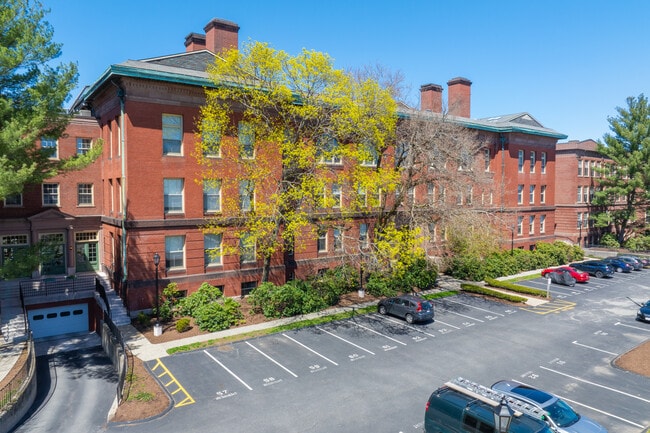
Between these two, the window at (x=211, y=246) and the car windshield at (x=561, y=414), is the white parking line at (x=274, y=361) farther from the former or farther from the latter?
the car windshield at (x=561, y=414)

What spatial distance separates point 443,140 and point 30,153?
78.2 feet

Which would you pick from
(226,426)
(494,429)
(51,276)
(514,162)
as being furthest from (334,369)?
(514,162)

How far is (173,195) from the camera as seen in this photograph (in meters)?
28.0

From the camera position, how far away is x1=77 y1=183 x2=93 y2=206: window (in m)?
33.3

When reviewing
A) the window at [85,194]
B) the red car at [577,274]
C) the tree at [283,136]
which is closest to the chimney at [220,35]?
the tree at [283,136]

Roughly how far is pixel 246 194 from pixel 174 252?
5856 mm

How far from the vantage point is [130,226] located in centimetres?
2627

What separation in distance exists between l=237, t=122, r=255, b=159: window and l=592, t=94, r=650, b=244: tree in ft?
163

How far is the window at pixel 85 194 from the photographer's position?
109 feet

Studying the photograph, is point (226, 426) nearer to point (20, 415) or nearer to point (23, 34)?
point (20, 415)

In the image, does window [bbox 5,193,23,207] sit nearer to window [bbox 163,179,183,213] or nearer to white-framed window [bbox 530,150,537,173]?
window [bbox 163,179,183,213]

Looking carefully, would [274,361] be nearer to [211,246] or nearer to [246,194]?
[211,246]

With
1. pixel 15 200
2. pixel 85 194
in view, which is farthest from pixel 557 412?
pixel 15 200

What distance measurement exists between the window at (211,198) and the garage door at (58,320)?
34.0 feet
